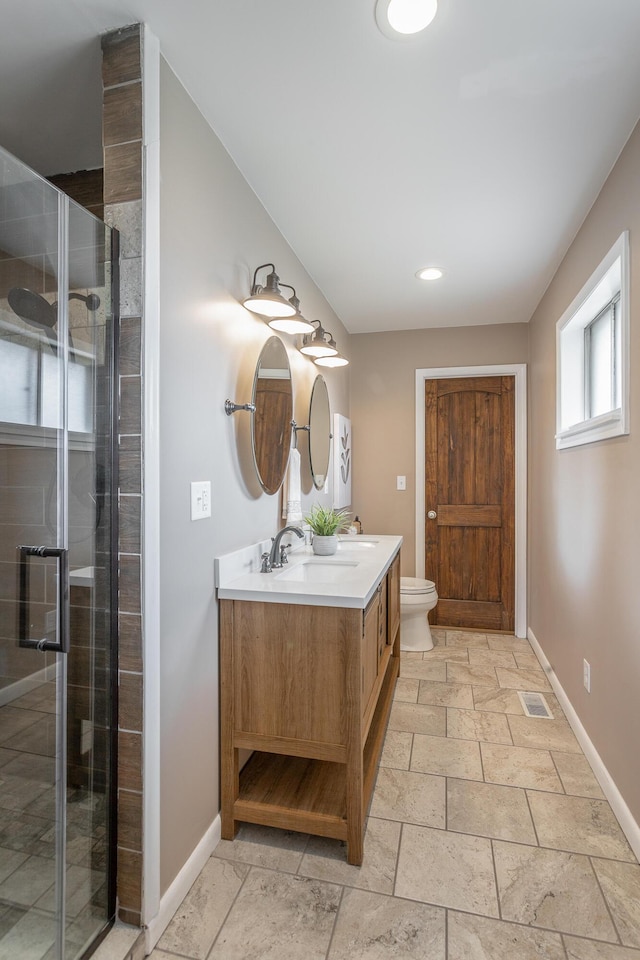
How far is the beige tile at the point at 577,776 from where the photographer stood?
6.64 feet

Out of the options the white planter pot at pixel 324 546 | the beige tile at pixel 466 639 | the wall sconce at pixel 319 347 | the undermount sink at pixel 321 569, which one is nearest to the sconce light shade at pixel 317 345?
the wall sconce at pixel 319 347

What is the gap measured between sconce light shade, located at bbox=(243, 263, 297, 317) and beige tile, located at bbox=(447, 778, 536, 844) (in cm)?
200

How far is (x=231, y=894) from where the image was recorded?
1528 millimetres

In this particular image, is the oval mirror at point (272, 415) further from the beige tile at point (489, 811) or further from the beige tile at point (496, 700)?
the beige tile at point (496, 700)

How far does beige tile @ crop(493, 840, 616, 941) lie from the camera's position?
1.43 meters

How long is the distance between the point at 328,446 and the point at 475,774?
2042 millimetres

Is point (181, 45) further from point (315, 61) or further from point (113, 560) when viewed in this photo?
point (113, 560)

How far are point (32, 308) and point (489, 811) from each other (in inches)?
86.5

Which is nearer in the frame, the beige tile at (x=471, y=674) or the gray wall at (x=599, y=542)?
the gray wall at (x=599, y=542)

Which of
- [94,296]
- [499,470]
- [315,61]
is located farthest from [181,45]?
[499,470]

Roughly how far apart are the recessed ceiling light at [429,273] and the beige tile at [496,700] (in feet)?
7.99

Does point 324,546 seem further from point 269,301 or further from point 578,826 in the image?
point 578,826

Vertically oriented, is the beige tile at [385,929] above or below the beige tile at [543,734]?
below

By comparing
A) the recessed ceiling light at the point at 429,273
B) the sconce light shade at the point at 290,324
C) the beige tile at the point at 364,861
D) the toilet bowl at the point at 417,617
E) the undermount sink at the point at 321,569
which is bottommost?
the beige tile at the point at 364,861
